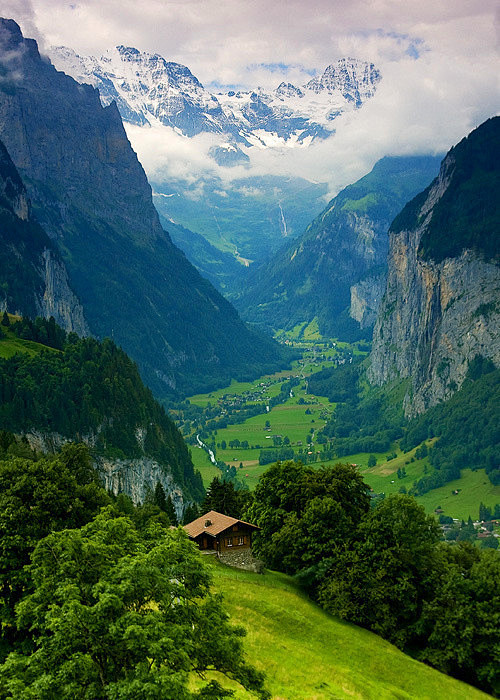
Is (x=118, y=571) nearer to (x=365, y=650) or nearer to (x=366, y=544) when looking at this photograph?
(x=365, y=650)

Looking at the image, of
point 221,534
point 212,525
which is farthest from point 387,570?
point 212,525

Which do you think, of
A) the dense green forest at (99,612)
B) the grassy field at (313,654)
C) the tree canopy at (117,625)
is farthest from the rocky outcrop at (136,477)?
the tree canopy at (117,625)

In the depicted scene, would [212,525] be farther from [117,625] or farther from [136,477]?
[136,477]

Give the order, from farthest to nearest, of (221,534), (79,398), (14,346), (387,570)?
(14,346)
(79,398)
(221,534)
(387,570)

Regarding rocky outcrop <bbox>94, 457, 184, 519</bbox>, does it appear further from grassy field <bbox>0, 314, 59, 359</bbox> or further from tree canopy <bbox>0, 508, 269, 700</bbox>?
tree canopy <bbox>0, 508, 269, 700</bbox>

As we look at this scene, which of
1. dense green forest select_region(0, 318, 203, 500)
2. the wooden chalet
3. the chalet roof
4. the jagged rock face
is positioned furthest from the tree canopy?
the jagged rock face

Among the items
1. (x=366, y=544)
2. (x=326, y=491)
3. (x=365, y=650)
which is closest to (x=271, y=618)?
(x=365, y=650)
